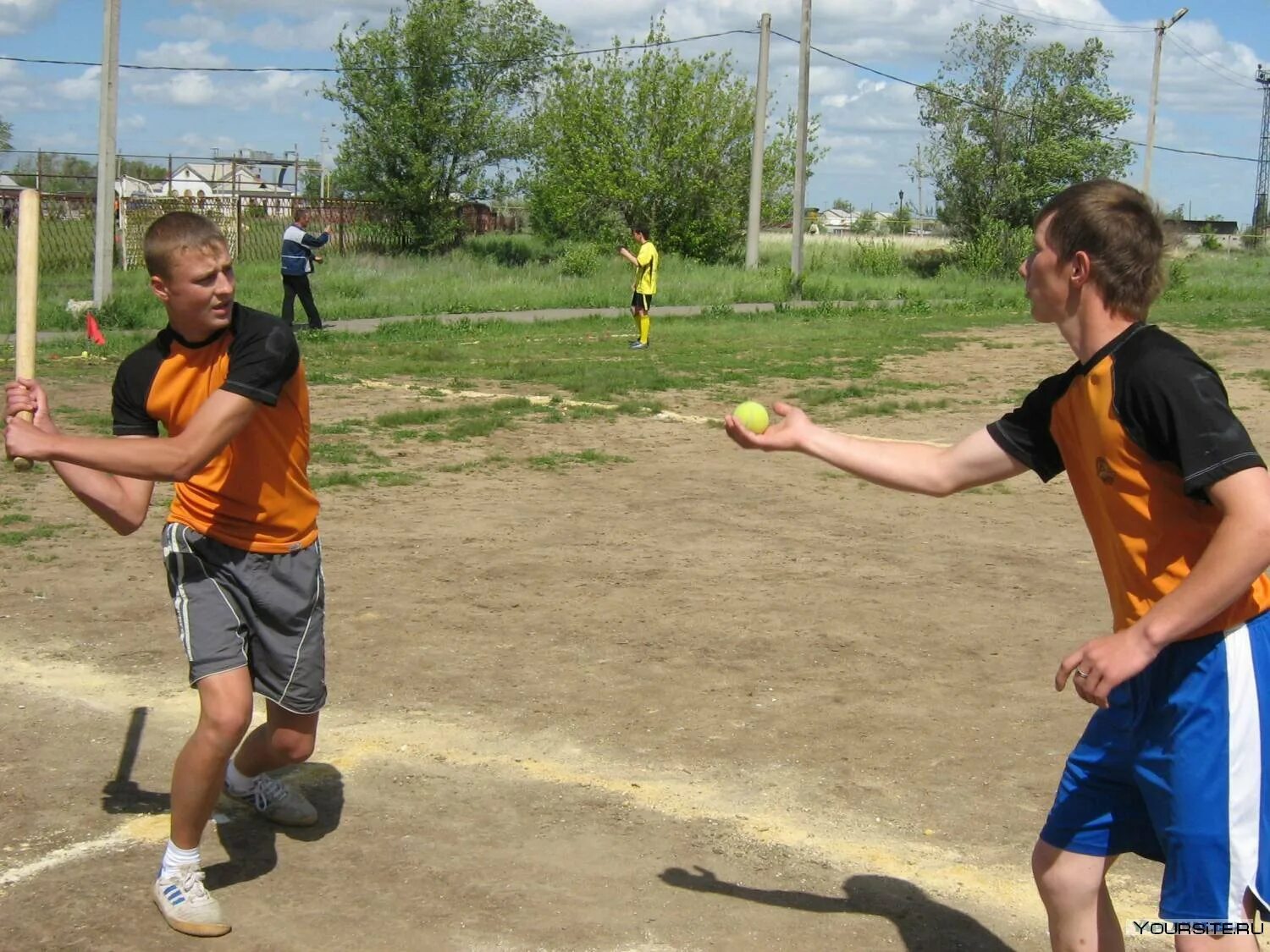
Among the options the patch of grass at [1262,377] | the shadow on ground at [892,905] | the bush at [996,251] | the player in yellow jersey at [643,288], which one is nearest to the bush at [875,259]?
the bush at [996,251]

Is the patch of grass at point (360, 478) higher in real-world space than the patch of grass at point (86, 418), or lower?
lower

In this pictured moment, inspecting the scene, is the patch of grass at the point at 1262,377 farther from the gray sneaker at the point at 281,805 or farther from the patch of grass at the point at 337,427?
the gray sneaker at the point at 281,805

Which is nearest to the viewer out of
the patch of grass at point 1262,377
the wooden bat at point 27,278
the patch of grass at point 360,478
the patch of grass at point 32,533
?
the wooden bat at point 27,278

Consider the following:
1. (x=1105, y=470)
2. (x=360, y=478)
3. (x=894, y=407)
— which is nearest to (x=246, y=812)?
(x=1105, y=470)

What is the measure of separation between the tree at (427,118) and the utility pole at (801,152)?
1472 cm

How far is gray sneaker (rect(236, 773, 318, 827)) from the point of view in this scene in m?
4.62

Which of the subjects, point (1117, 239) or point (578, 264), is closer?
point (1117, 239)

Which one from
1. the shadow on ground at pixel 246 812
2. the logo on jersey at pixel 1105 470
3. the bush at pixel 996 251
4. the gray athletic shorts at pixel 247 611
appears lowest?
the shadow on ground at pixel 246 812

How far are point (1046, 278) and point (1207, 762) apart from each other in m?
1.06

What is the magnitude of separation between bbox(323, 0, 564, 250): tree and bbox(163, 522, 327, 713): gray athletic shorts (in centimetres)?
4084

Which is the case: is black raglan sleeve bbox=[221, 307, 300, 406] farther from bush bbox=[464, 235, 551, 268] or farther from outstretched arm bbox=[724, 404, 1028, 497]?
bush bbox=[464, 235, 551, 268]

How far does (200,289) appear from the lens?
393cm

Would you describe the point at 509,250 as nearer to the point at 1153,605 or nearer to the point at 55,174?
the point at 55,174

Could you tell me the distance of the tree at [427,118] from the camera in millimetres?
42750
